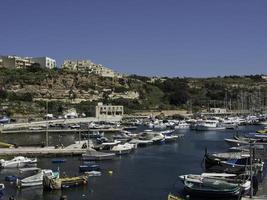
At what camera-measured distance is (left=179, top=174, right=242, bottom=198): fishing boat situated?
37.8 metres

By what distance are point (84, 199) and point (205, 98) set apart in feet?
486

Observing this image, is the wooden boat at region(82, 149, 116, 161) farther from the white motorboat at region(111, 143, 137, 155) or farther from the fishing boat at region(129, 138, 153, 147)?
the fishing boat at region(129, 138, 153, 147)

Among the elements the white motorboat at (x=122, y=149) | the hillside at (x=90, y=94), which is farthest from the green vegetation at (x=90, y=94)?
the white motorboat at (x=122, y=149)

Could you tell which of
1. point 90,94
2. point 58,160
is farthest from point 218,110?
point 58,160

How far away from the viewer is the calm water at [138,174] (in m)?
40.2

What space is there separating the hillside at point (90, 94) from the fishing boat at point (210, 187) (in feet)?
296

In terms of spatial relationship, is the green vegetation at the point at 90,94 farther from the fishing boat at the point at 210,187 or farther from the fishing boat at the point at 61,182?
the fishing boat at the point at 210,187

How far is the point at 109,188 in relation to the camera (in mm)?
42844

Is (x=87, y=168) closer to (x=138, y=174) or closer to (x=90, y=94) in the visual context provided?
(x=138, y=174)

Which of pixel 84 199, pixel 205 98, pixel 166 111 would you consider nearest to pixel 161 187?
pixel 84 199

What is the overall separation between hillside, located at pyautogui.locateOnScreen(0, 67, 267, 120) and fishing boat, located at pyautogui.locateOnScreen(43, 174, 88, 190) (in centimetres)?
8428

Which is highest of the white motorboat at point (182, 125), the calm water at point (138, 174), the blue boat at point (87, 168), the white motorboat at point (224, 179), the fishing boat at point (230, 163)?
the white motorboat at point (182, 125)

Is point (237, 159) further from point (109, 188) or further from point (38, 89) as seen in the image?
point (38, 89)

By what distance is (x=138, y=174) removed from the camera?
1981 inches
